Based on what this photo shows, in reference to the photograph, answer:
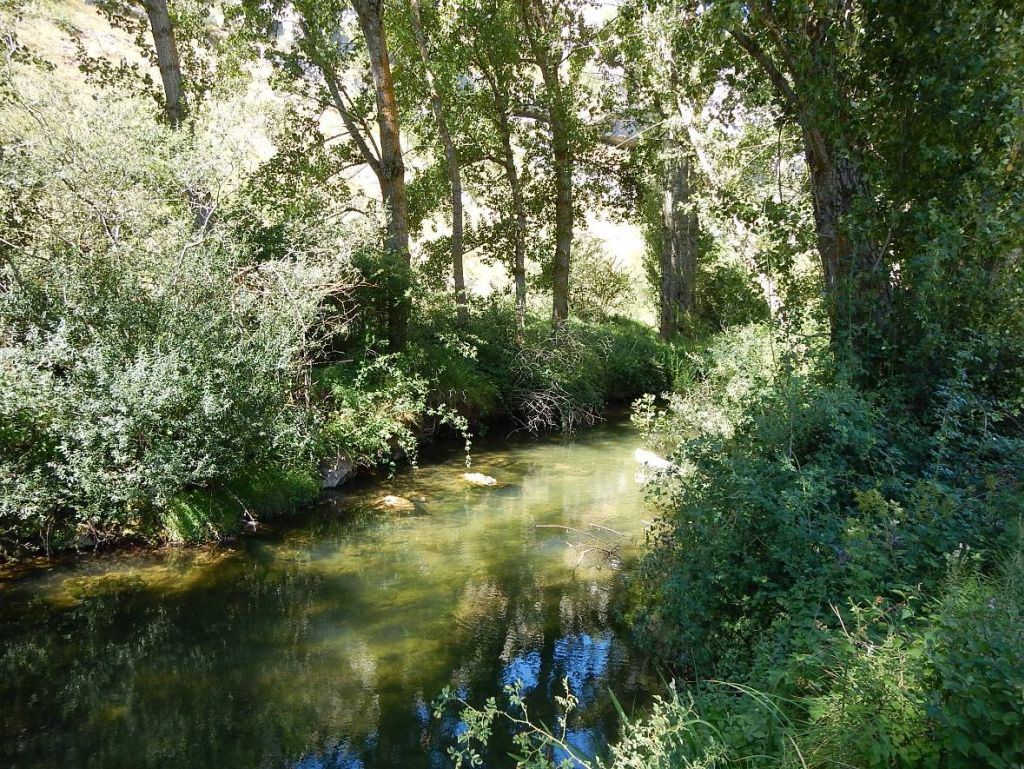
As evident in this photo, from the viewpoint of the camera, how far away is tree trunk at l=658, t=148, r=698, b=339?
71.7ft

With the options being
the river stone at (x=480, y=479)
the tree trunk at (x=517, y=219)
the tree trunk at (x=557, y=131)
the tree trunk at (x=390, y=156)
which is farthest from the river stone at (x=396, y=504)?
the tree trunk at (x=557, y=131)

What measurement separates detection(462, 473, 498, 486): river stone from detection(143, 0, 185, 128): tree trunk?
8.40 metres

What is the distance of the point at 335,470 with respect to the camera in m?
11.9

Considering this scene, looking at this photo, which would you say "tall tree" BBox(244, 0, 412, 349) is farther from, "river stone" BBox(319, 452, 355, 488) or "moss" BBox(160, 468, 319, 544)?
"moss" BBox(160, 468, 319, 544)

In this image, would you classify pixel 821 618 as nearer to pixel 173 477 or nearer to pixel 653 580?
pixel 653 580

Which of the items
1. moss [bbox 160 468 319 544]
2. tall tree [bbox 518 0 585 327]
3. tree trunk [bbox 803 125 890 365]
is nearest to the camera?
tree trunk [bbox 803 125 890 365]

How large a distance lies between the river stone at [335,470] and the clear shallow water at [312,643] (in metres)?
1.46

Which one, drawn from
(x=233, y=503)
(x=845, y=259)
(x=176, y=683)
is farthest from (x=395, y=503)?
(x=845, y=259)

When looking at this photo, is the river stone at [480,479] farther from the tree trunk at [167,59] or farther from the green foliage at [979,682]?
the green foliage at [979,682]

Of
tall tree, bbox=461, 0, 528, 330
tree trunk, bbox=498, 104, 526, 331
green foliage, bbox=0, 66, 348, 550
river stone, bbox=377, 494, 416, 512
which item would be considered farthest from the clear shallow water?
tall tree, bbox=461, 0, 528, 330

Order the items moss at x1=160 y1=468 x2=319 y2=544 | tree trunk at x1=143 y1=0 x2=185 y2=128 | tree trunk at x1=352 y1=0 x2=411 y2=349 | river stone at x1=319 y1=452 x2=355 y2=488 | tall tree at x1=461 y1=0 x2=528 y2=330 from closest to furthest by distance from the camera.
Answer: moss at x1=160 y1=468 x2=319 y2=544
river stone at x1=319 y1=452 x2=355 y2=488
tree trunk at x1=143 y1=0 x2=185 y2=128
tree trunk at x1=352 y1=0 x2=411 y2=349
tall tree at x1=461 y1=0 x2=528 y2=330

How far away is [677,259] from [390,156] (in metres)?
11.9

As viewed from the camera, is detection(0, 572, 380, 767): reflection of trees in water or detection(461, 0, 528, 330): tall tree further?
detection(461, 0, 528, 330): tall tree

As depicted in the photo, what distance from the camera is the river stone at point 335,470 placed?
11.8 meters
